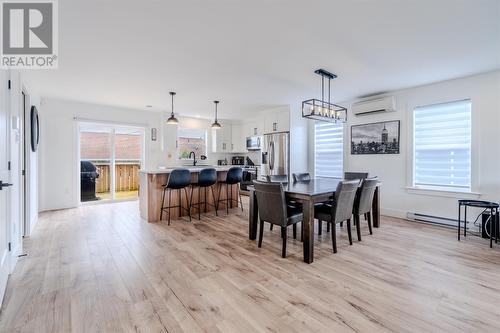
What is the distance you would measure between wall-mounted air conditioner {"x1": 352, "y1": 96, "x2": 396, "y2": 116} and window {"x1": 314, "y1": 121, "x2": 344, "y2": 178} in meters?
0.61

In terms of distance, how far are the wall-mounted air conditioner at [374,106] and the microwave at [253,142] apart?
2.83 metres

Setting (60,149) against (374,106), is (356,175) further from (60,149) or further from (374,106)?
(60,149)

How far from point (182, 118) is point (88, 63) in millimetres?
3752

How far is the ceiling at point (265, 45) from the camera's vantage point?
2.10 metres

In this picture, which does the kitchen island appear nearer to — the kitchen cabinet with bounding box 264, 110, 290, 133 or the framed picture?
the kitchen cabinet with bounding box 264, 110, 290, 133

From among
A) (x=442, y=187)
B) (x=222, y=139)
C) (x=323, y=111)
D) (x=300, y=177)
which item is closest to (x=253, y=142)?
(x=222, y=139)

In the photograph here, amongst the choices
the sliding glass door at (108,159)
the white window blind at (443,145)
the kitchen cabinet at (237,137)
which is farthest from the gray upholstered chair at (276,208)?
the kitchen cabinet at (237,137)

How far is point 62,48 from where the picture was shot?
2805 millimetres

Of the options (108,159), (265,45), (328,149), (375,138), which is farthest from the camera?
(108,159)

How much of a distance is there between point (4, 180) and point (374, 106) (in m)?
5.48

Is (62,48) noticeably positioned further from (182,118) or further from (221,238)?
(182,118)

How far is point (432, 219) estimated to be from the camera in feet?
13.8

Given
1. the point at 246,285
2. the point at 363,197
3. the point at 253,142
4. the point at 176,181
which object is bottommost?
the point at 246,285

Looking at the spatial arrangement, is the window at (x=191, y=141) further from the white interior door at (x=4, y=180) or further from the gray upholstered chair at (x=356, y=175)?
the white interior door at (x=4, y=180)
